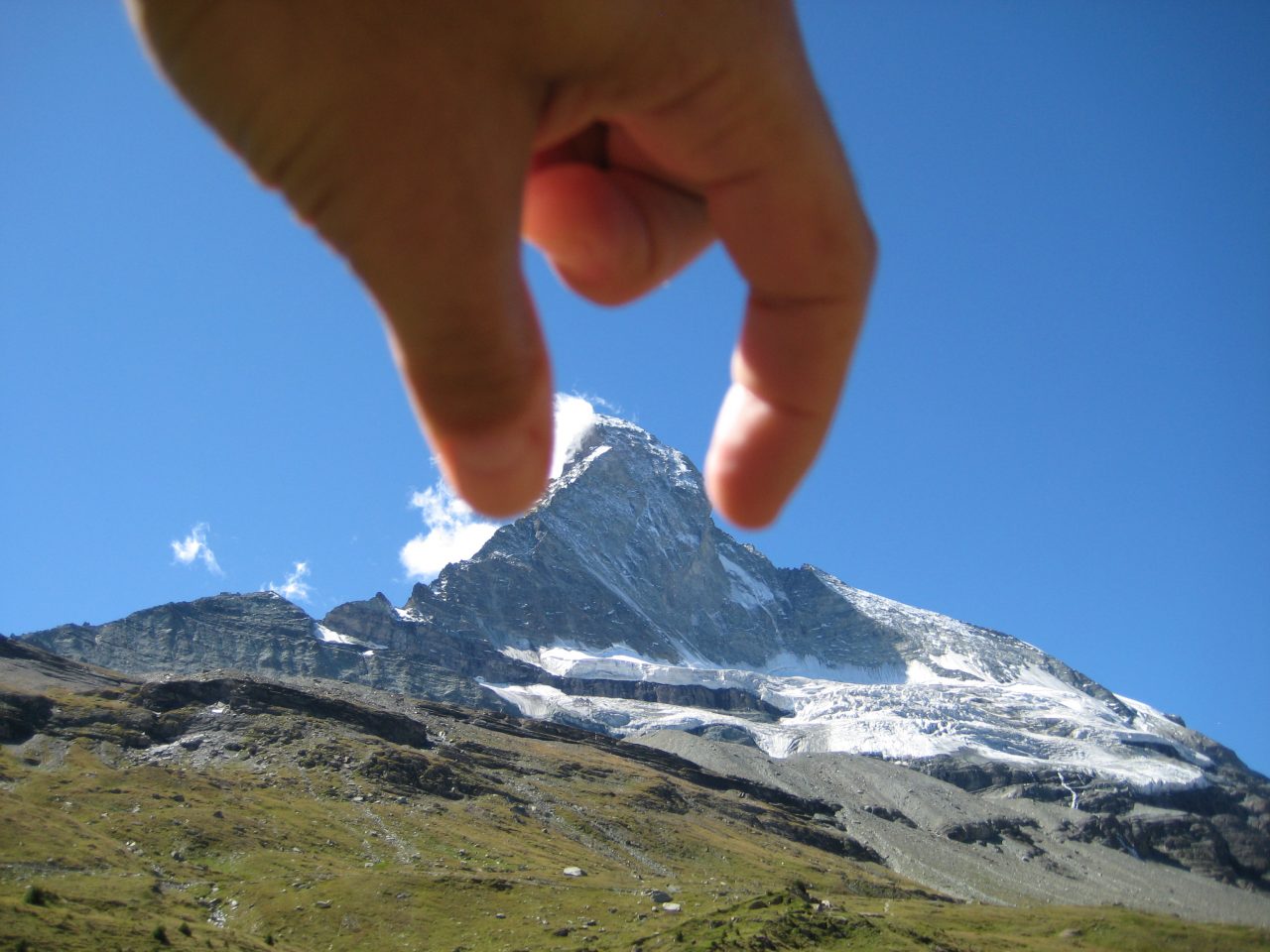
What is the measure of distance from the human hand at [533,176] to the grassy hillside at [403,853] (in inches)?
1319

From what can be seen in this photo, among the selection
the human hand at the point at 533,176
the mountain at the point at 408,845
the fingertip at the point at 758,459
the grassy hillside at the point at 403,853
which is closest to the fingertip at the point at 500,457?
the human hand at the point at 533,176

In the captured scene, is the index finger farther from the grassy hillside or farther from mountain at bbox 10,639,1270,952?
the grassy hillside

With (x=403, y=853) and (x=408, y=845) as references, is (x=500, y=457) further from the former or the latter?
(x=408, y=845)

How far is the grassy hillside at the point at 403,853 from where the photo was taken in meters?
42.5

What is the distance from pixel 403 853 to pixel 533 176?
81.2 meters

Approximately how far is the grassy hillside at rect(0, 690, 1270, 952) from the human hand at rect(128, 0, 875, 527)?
3350 cm

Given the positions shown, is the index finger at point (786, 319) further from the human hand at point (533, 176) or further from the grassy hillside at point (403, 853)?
the grassy hillside at point (403, 853)

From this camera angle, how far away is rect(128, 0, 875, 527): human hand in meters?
1.42

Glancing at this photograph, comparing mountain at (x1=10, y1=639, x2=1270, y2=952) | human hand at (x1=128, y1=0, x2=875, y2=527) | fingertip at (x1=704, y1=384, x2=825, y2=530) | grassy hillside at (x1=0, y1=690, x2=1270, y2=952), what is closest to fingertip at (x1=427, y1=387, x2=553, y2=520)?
human hand at (x1=128, y1=0, x2=875, y2=527)

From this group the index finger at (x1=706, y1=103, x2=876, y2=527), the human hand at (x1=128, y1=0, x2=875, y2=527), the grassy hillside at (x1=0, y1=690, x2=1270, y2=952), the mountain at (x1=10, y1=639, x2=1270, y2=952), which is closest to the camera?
the human hand at (x1=128, y1=0, x2=875, y2=527)

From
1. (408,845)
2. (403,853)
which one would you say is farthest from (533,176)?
(408,845)

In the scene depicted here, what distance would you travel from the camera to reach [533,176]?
2209mm

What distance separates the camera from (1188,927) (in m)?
92.6

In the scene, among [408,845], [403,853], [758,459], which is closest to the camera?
[758,459]
